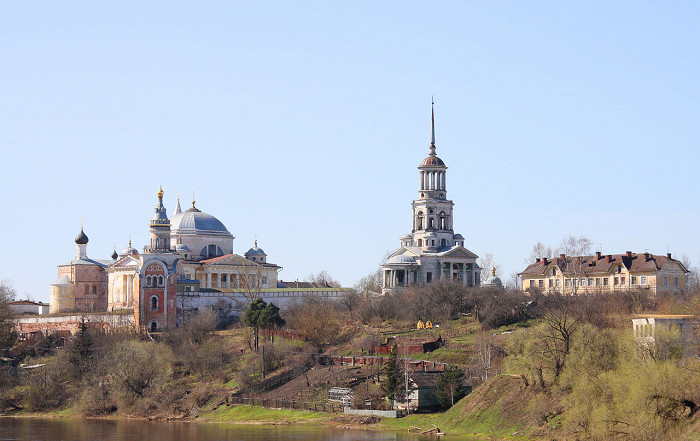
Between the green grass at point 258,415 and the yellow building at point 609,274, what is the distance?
88.2 ft

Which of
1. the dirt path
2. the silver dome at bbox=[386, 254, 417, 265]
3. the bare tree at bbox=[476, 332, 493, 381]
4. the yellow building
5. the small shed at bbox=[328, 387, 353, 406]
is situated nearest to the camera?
the small shed at bbox=[328, 387, 353, 406]

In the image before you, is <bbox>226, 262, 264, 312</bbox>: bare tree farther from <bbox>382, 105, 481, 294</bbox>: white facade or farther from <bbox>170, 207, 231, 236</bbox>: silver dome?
<bbox>382, 105, 481, 294</bbox>: white facade

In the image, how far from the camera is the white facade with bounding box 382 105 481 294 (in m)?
92.2

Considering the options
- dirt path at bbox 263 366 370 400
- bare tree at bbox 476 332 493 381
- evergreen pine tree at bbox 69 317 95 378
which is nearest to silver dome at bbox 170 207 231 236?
evergreen pine tree at bbox 69 317 95 378

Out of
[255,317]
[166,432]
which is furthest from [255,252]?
[166,432]

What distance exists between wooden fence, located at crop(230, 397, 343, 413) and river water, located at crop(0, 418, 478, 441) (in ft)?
7.25

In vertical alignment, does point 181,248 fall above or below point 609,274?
above

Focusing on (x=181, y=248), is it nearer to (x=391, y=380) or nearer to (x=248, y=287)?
(x=248, y=287)

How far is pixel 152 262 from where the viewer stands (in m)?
82.5

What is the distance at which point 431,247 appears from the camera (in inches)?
3743

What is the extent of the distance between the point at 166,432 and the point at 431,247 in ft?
138

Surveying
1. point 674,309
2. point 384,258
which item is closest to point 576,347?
point 674,309

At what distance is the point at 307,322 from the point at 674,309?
21189mm

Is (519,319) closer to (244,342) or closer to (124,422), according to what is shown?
(244,342)
